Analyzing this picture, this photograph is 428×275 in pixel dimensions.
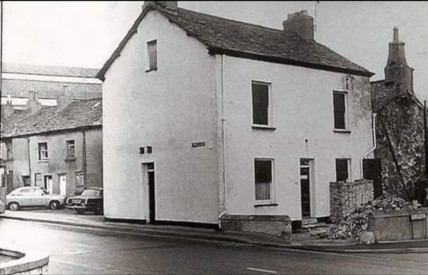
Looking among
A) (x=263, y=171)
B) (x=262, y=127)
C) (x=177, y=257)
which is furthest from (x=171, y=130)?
(x=177, y=257)

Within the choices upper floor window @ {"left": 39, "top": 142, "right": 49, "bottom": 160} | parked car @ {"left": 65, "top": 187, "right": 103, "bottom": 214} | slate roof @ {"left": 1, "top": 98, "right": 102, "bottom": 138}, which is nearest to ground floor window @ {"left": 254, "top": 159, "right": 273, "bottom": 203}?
parked car @ {"left": 65, "top": 187, "right": 103, "bottom": 214}

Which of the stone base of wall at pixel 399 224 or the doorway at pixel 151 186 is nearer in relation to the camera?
the stone base of wall at pixel 399 224

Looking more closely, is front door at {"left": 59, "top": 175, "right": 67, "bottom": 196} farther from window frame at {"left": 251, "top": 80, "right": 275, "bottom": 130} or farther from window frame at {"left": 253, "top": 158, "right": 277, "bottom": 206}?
window frame at {"left": 251, "top": 80, "right": 275, "bottom": 130}

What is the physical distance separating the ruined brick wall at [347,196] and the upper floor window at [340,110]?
3.95ft

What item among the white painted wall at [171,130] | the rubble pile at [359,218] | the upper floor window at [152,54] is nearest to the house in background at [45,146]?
the white painted wall at [171,130]

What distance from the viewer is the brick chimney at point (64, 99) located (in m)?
6.19

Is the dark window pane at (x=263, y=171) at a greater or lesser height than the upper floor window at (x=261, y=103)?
lesser

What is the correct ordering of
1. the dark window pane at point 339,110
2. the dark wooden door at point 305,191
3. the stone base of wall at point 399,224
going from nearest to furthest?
the stone base of wall at point 399,224 < the dark window pane at point 339,110 < the dark wooden door at point 305,191

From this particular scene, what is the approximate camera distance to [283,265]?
8.11m

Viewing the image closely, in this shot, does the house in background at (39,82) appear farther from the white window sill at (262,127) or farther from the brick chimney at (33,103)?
the white window sill at (262,127)

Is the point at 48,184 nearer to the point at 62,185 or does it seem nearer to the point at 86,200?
the point at 62,185

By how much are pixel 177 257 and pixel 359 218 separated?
11.6 feet

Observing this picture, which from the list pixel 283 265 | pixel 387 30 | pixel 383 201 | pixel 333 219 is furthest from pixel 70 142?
pixel 333 219

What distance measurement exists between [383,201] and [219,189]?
3.38 meters
